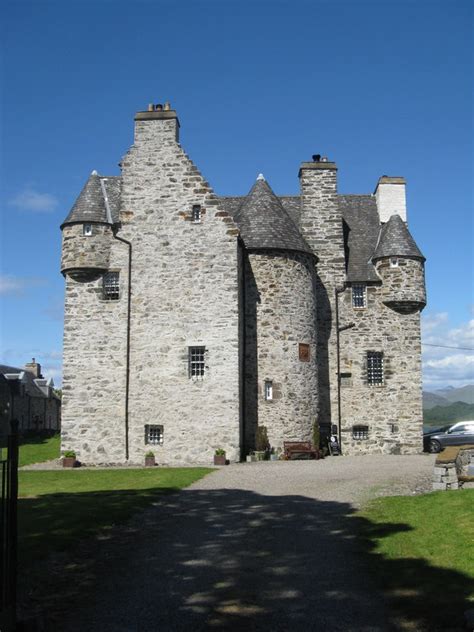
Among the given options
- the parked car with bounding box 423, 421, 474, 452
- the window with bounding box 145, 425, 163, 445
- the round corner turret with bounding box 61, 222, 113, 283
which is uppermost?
the round corner turret with bounding box 61, 222, 113, 283

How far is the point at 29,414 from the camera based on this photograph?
5509 centimetres

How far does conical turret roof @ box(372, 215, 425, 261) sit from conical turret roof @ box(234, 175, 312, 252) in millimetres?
3700

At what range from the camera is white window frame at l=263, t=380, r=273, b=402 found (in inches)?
1008

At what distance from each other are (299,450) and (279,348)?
160 inches

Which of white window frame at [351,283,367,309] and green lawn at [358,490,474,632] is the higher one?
white window frame at [351,283,367,309]

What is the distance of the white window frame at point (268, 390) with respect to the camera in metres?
25.6

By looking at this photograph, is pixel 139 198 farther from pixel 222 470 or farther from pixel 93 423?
pixel 222 470

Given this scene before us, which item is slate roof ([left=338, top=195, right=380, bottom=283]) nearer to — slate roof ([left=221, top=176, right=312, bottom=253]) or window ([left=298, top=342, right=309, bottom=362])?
slate roof ([left=221, top=176, right=312, bottom=253])

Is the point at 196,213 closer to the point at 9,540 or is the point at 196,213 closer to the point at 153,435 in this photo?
the point at 153,435

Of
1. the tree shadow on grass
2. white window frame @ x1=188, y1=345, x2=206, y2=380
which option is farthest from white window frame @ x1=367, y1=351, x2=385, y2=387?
the tree shadow on grass

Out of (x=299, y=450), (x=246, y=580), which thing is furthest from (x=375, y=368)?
(x=246, y=580)

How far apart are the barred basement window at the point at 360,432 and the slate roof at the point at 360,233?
6.50 metres

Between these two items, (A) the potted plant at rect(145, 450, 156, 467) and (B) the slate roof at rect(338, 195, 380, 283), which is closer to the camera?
(A) the potted plant at rect(145, 450, 156, 467)

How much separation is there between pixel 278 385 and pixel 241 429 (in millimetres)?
2343
